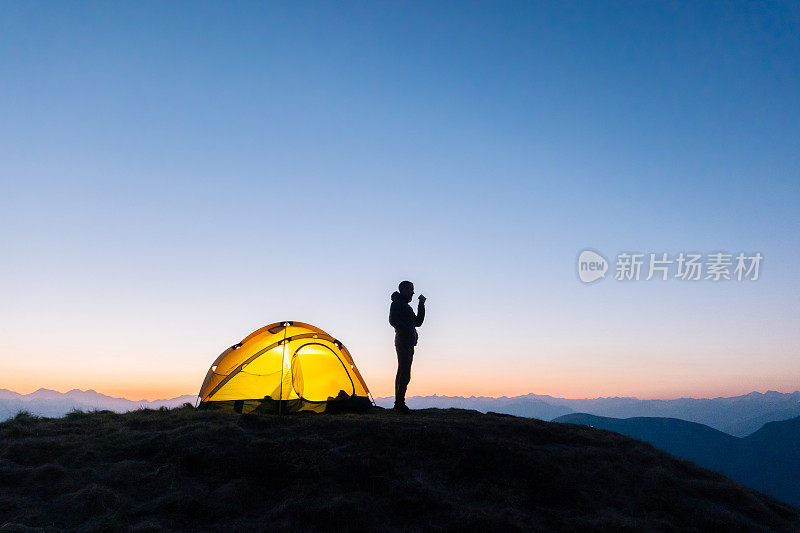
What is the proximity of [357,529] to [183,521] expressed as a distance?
2567 mm

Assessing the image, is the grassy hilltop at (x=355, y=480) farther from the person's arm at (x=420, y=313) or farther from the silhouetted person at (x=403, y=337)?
the person's arm at (x=420, y=313)

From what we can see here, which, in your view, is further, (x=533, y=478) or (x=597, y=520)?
(x=533, y=478)

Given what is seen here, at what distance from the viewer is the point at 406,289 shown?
14.6m

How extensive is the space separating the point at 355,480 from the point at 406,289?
7258 mm

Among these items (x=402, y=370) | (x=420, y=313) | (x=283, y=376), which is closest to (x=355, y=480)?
(x=402, y=370)

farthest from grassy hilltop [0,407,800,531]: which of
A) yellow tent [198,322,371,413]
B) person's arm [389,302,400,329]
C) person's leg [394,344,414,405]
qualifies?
person's arm [389,302,400,329]

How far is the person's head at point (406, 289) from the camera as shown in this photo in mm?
14539

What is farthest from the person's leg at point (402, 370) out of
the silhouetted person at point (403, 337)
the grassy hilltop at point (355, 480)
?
the grassy hilltop at point (355, 480)

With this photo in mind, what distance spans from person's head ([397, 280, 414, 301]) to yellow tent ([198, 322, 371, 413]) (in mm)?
2899

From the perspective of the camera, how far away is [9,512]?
713cm

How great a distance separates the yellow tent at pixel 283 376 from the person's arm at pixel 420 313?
2.83m

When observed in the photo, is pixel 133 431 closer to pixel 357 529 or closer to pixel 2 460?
pixel 2 460

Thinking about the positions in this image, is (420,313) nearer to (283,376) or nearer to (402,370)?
(402,370)

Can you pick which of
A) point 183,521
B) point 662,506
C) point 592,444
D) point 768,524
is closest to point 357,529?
point 183,521
